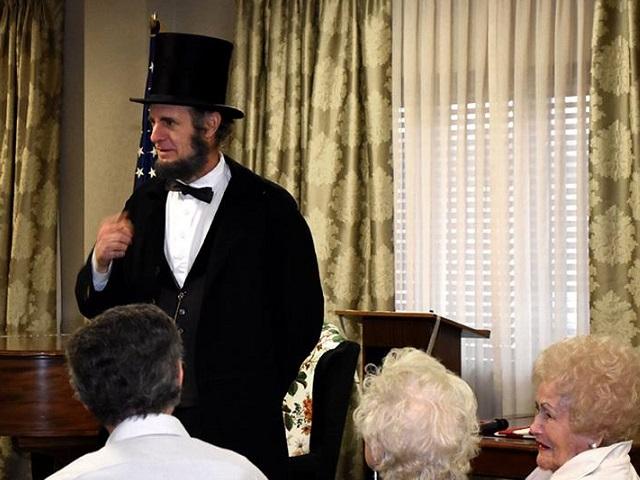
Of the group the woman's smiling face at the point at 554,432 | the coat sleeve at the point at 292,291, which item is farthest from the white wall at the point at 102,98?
the woman's smiling face at the point at 554,432

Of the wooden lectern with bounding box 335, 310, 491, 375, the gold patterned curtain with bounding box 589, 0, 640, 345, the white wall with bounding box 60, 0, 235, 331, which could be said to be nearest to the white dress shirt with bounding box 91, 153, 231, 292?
the wooden lectern with bounding box 335, 310, 491, 375

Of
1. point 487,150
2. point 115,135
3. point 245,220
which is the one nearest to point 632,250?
point 487,150

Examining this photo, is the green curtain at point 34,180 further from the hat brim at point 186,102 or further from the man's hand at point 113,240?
the man's hand at point 113,240

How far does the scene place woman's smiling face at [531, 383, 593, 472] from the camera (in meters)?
2.62

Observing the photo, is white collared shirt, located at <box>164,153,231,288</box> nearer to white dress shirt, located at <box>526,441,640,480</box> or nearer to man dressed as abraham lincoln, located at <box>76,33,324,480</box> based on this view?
man dressed as abraham lincoln, located at <box>76,33,324,480</box>

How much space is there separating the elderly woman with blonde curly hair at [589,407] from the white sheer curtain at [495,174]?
2706mm

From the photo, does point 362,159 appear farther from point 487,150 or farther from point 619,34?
point 619,34

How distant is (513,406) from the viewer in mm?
5461

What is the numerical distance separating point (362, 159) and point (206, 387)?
2.87 m

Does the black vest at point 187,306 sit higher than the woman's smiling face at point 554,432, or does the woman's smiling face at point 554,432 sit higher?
the black vest at point 187,306

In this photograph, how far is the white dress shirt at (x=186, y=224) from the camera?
130 inches

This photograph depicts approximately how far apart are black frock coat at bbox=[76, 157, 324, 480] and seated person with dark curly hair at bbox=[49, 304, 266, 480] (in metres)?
1.15

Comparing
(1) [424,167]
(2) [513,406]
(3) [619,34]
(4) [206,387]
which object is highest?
(3) [619,34]

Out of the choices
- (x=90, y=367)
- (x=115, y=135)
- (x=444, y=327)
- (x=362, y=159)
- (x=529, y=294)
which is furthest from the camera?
(x=115, y=135)
